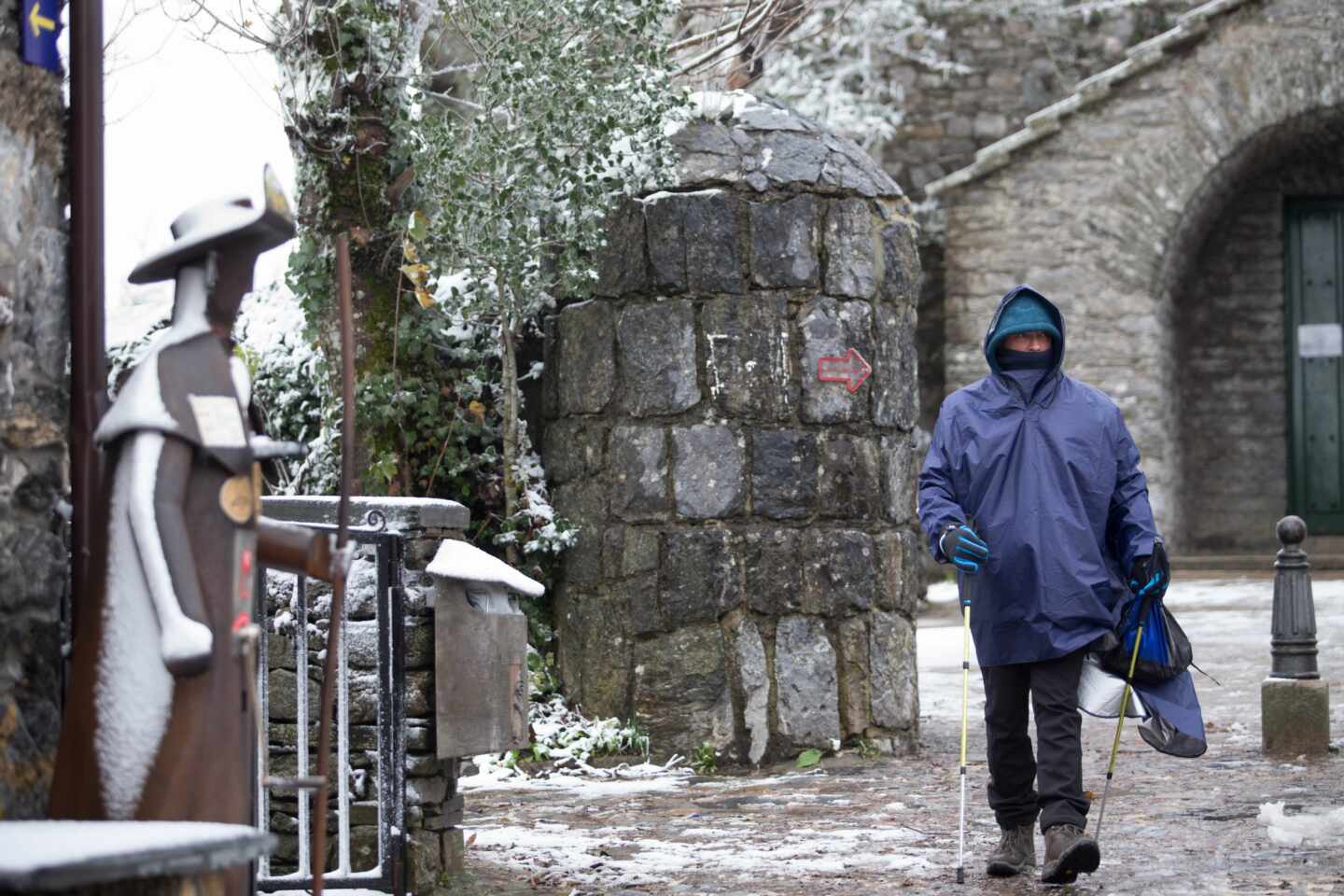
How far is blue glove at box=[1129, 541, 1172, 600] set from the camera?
5.21m

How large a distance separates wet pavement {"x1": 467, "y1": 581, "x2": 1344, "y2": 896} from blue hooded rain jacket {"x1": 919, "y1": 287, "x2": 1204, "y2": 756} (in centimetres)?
45

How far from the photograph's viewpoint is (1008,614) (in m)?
5.25

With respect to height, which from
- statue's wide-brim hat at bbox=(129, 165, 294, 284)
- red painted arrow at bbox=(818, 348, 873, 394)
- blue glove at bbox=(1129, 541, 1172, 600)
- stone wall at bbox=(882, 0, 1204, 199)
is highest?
stone wall at bbox=(882, 0, 1204, 199)

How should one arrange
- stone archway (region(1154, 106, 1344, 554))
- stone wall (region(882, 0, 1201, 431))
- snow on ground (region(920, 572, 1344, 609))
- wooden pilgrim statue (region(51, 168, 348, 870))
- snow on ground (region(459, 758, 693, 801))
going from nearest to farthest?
wooden pilgrim statue (region(51, 168, 348, 870))
snow on ground (region(459, 758, 693, 801))
snow on ground (region(920, 572, 1344, 609))
stone archway (region(1154, 106, 1344, 554))
stone wall (region(882, 0, 1201, 431))

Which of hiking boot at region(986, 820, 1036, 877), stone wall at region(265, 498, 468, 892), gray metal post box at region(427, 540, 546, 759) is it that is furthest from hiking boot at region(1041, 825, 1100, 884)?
stone wall at region(265, 498, 468, 892)

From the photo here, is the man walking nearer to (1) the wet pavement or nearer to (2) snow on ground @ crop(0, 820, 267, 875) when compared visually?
(1) the wet pavement

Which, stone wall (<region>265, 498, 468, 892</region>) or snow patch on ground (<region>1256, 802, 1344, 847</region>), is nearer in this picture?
stone wall (<region>265, 498, 468, 892</region>)

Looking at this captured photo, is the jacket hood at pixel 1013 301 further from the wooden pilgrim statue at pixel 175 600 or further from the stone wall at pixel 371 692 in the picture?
the wooden pilgrim statue at pixel 175 600

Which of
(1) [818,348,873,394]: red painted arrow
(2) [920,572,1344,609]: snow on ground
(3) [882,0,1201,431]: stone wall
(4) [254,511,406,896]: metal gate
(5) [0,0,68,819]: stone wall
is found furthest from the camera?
(3) [882,0,1201,431]: stone wall

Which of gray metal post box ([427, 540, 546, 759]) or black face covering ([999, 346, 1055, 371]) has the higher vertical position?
black face covering ([999, 346, 1055, 371])

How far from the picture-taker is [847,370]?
26.1 ft

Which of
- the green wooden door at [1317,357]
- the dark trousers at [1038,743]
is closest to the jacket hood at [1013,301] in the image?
the dark trousers at [1038,743]

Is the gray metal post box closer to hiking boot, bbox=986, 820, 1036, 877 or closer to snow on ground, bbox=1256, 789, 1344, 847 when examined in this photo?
hiking boot, bbox=986, 820, 1036, 877

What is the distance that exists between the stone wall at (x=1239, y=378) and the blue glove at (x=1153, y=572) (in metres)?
11.9
